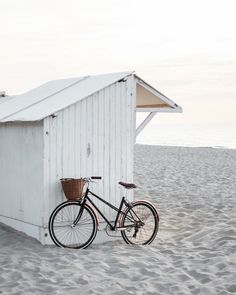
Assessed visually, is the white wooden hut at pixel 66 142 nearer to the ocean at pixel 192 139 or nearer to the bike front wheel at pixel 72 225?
the bike front wheel at pixel 72 225

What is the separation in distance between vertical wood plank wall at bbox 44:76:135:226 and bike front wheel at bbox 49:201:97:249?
0.63 ft

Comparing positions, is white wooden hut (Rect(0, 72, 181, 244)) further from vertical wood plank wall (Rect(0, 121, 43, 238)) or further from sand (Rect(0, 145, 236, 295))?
sand (Rect(0, 145, 236, 295))

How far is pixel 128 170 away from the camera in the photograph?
8.82m

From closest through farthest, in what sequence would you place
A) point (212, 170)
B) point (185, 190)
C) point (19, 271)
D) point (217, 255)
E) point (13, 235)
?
point (19, 271)
point (217, 255)
point (13, 235)
point (185, 190)
point (212, 170)

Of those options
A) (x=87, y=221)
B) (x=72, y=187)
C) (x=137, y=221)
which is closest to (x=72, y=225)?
(x=87, y=221)

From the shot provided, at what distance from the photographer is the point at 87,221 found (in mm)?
8359

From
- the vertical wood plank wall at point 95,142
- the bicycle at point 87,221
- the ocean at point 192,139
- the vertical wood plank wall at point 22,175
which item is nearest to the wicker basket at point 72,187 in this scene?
the bicycle at point 87,221

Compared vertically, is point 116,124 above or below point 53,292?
above

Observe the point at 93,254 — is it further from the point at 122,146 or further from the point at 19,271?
the point at 122,146

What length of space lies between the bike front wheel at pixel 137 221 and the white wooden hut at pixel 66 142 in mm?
432

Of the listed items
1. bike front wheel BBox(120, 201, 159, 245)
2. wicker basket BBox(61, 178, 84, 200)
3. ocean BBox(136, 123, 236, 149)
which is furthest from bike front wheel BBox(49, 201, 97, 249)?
ocean BBox(136, 123, 236, 149)

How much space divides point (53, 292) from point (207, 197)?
7.55 meters

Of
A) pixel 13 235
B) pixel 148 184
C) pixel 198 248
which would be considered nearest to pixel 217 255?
pixel 198 248

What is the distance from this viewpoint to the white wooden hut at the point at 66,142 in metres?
8.05
